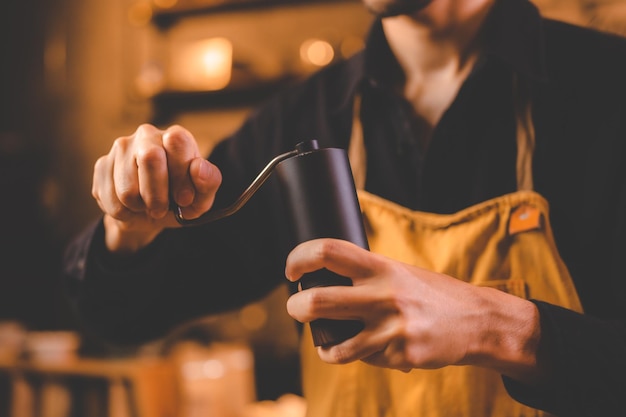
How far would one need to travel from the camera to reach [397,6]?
3.25ft

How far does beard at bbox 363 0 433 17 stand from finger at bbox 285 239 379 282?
51cm

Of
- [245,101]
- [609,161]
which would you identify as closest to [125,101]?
[245,101]

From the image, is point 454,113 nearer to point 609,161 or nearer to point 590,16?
point 609,161

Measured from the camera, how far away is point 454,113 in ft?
3.50

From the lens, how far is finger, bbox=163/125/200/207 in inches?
30.3

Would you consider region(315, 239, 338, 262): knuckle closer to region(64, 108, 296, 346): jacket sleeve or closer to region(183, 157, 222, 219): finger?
region(183, 157, 222, 219): finger

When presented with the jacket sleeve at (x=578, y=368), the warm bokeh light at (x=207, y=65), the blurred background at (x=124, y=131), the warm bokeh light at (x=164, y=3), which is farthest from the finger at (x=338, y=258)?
the warm bokeh light at (x=164, y=3)

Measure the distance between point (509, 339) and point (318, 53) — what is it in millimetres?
2198

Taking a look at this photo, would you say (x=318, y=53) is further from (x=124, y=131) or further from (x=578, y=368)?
(x=578, y=368)

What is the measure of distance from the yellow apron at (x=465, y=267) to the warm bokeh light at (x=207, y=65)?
1958 mm

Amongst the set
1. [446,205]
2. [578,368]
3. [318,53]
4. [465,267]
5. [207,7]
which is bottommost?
[578,368]

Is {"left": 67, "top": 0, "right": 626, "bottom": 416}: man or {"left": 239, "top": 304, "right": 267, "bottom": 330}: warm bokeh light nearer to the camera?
{"left": 67, "top": 0, "right": 626, "bottom": 416}: man

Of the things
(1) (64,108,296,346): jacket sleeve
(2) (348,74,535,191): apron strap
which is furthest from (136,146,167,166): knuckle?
(2) (348,74,535,191): apron strap

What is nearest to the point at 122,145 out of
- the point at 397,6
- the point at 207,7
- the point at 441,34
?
the point at 397,6
